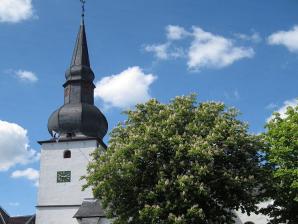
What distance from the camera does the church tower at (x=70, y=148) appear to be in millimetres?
47250

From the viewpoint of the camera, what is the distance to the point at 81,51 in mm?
53031

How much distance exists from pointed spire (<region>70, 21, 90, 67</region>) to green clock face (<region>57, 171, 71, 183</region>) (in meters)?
10.2

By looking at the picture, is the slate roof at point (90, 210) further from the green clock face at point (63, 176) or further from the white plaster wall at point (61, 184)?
the green clock face at point (63, 176)

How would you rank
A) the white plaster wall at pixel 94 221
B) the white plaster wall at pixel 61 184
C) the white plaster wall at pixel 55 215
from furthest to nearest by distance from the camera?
the white plaster wall at pixel 61 184
the white plaster wall at pixel 55 215
the white plaster wall at pixel 94 221

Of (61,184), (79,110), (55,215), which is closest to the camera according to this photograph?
(55,215)

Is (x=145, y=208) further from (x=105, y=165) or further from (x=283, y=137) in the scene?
(x=283, y=137)

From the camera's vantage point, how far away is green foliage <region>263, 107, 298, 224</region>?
94.3 feet

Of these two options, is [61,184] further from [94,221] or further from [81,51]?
[81,51]

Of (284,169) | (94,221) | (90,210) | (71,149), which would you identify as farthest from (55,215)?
(284,169)

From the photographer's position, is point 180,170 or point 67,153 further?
point 67,153

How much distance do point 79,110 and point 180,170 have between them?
73.8 feet

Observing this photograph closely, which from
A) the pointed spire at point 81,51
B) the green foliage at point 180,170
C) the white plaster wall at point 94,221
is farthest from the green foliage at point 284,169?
the pointed spire at point 81,51

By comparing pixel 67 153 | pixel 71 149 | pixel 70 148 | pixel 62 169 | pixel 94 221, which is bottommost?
pixel 94 221

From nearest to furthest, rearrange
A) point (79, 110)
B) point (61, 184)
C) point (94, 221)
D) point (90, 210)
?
point (94, 221), point (90, 210), point (61, 184), point (79, 110)
